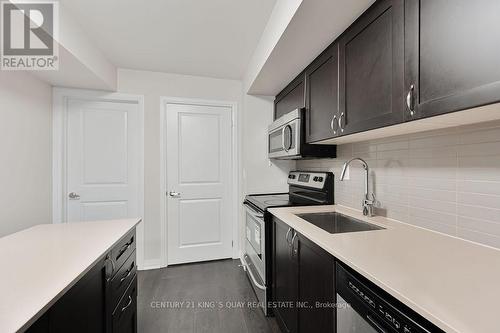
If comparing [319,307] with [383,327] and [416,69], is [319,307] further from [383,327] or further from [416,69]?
[416,69]

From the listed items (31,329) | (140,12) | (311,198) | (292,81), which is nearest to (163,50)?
(140,12)

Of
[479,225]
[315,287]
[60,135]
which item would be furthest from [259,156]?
[60,135]

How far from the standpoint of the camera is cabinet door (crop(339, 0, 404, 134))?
100cm

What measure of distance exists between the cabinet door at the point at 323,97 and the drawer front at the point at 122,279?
1.56 metres

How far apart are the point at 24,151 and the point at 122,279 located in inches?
63.0

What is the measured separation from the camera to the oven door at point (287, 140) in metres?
1.95

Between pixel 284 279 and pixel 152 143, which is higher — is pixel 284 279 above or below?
below

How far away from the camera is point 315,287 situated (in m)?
1.14

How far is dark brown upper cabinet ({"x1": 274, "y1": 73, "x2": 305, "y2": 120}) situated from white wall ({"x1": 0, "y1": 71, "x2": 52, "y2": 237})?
7.71ft

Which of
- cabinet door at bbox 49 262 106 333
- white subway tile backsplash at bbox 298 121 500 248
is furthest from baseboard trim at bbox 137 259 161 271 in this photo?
white subway tile backsplash at bbox 298 121 500 248

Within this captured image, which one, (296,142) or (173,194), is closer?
(296,142)

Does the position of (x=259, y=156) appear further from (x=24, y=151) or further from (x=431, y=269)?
(x=24, y=151)

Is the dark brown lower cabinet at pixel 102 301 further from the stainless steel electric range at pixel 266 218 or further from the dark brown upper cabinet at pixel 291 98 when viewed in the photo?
the dark brown upper cabinet at pixel 291 98

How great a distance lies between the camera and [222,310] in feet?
6.24
